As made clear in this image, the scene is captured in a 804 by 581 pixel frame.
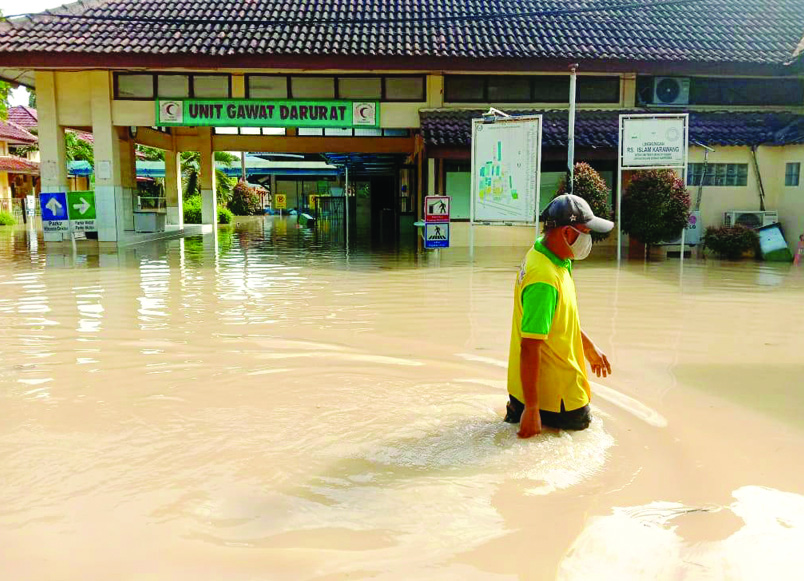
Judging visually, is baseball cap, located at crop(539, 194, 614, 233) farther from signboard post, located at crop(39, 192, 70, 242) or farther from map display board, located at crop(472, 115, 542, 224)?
signboard post, located at crop(39, 192, 70, 242)

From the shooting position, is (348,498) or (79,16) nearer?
(348,498)

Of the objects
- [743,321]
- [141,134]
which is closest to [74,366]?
[743,321]

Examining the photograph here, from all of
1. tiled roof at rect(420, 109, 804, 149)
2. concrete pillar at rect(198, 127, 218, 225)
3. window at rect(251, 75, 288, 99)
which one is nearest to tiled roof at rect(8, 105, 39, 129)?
concrete pillar at rect(198, 127, 218, 225)

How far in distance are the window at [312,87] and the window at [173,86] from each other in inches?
102

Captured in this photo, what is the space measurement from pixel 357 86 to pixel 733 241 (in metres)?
9.41

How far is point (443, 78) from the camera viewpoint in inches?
739

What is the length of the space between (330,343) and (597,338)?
2728mm

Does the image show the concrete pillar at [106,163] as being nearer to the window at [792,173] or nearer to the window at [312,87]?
the window at [312,87]

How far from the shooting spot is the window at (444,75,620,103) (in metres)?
18.8

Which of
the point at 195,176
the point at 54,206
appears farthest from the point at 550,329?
the point at 195,176

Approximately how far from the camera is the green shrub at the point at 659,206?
614 inches

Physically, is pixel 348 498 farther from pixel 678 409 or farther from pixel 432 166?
pixel 432 166

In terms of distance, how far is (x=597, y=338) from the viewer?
7797 millimetres

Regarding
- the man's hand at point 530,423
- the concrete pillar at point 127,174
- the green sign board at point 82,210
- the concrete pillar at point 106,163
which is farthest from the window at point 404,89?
the man's hand at point 530,423
